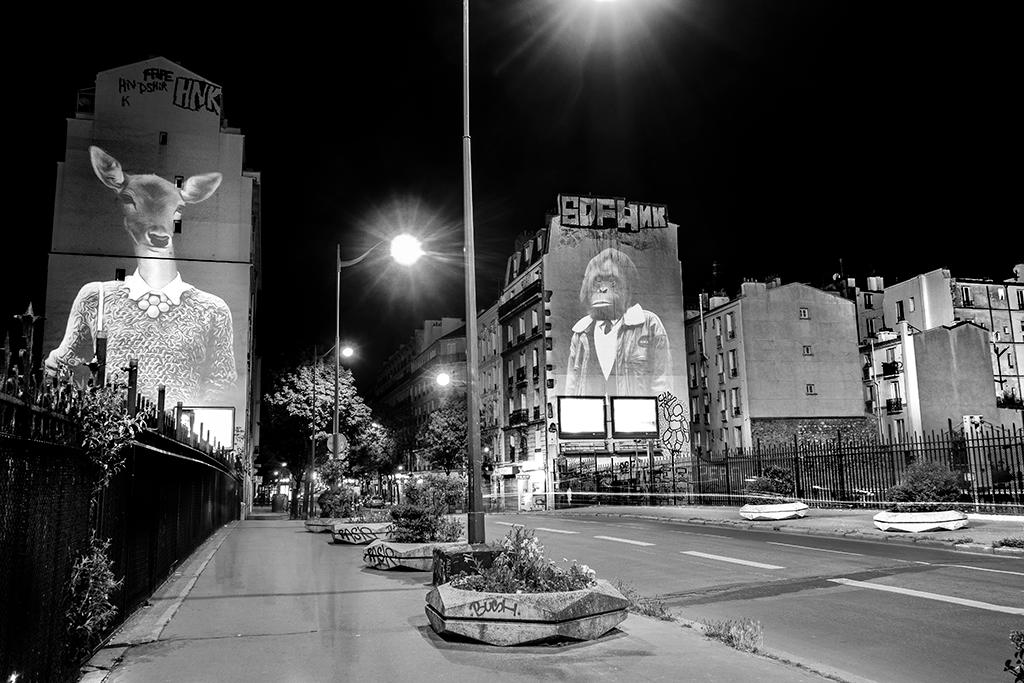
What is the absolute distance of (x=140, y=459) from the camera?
9.15 meters

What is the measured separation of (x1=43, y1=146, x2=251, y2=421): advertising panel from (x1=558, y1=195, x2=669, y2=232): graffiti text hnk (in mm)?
24812

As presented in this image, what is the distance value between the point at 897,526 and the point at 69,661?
59.1 ft

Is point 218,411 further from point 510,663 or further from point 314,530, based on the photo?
point 510,663

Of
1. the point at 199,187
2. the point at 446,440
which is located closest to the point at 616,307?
the point at 446,440

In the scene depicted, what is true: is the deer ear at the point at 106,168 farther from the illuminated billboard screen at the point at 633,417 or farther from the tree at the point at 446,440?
the illuminated billboard screen at the point at 633,417

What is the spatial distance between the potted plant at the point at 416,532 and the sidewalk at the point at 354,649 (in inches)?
87.7

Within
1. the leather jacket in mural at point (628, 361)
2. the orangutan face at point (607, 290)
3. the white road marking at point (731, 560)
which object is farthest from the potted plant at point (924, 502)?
the orangutan face at point (607, 290)

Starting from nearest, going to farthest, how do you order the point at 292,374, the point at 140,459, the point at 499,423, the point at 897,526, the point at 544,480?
the point at 140,459, the point at 897,526, the point at 292,374, the point at 544,480, the point at 499,423

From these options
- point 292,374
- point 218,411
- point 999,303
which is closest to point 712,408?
point 999,303

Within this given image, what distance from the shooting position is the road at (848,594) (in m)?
7.36

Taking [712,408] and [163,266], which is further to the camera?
[712,408]

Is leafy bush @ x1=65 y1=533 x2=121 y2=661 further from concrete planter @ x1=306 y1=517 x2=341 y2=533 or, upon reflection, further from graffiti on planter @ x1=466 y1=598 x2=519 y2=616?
concrete planter @ x1=306 y1=517 x2=341 y2=533

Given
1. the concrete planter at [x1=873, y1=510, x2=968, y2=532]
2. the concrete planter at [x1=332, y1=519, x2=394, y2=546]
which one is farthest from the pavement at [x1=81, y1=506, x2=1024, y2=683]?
the concrete planter at [x1=873, y1=510, x2=968, y2=532]

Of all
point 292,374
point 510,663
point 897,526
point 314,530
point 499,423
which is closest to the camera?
point 510,663
